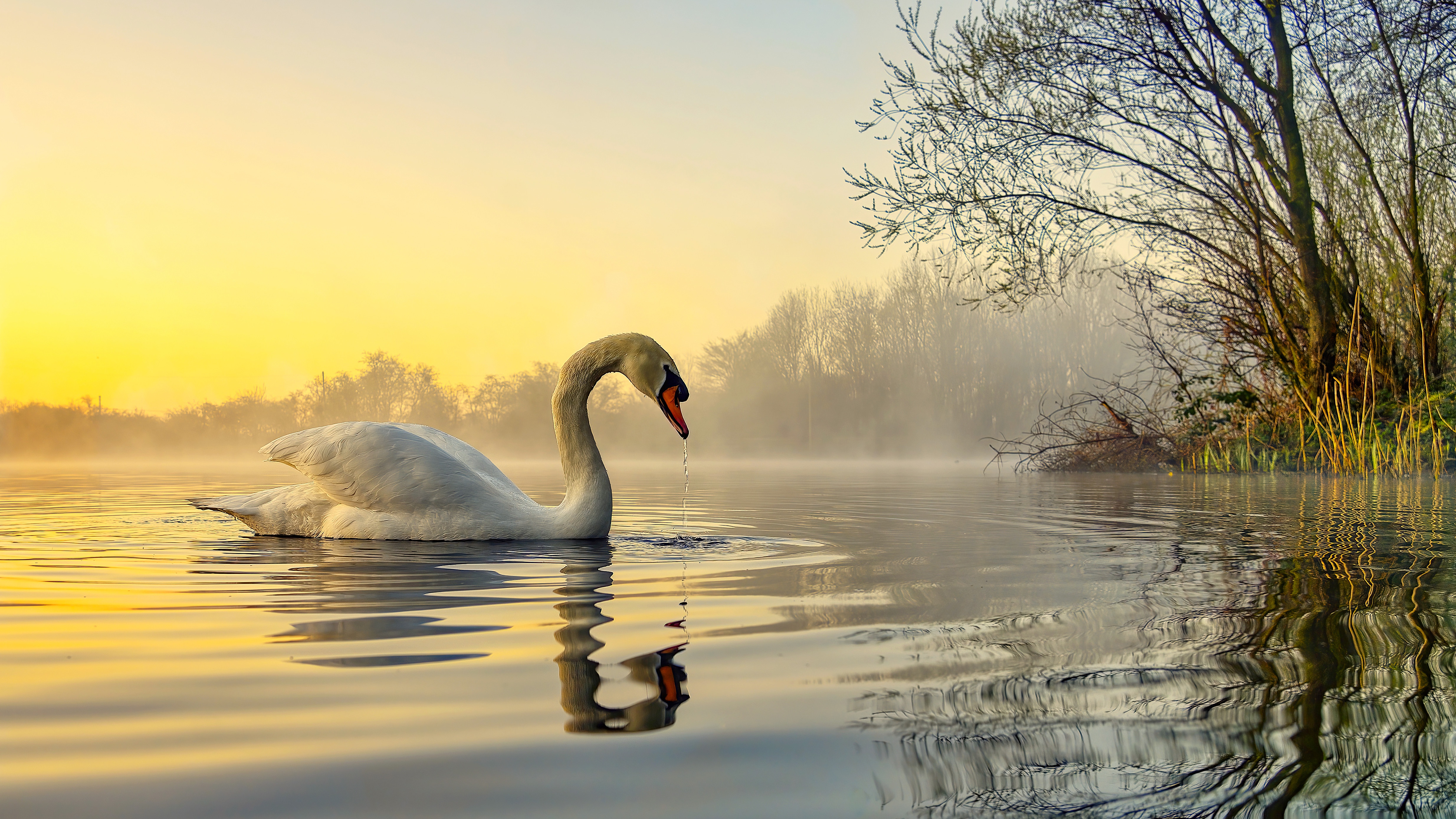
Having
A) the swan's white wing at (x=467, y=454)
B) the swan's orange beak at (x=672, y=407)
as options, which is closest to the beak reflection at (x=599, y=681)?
the swan's orange beak at (x=672, y=407)

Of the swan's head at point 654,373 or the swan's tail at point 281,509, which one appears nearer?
the swan's head at point 654,373

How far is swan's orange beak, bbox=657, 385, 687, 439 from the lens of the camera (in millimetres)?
5516

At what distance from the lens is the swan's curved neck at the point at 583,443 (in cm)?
563

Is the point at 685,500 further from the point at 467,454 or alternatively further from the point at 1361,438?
the point at 1361,438

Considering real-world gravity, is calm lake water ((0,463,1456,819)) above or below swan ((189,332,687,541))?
below

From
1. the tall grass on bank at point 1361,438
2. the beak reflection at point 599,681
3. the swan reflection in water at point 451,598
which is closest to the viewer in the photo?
the beak reflection at point 599,681

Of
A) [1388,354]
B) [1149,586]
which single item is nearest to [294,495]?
[1149,586]

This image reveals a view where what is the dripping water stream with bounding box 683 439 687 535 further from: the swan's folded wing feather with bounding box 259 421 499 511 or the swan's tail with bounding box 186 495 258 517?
A: the swan's tail with bounding box 186 495 258 517

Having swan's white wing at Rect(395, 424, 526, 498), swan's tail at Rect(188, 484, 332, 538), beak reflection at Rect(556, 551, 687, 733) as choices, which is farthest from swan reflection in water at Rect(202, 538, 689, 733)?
swan's white wing at Rect(395, 424, 526, 498)

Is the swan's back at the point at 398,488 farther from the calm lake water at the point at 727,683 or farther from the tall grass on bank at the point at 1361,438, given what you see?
the tall grass on bank at the point at 1361,438

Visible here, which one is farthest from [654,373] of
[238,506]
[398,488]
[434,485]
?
[238,506]

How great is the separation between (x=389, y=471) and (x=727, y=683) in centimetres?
390

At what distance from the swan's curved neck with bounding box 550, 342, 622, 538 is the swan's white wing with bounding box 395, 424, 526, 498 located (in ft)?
1.28

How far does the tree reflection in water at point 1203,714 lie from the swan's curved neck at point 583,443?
3.09 m
